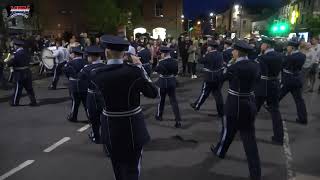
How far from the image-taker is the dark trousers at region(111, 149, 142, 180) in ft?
15.4

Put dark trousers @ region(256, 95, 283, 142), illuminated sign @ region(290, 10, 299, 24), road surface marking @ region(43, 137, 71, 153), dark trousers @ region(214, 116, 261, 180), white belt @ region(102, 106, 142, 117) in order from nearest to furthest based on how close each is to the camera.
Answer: white belt @ region(102, 106, 142, 117) < dark trousers @ region(214, 116, 261, 180) < road surface marking @ region(43, 137, 71, 153) < dark trousers @ region(256, 95, 283, 142) < illuminated sign @ region(290, 10, 299, 24)

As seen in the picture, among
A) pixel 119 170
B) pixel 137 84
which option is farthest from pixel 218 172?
pixel 137 84

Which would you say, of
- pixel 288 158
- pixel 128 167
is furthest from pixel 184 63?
pixel 128 167

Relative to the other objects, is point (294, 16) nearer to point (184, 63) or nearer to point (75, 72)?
point (184, 63)

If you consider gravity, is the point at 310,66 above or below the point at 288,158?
above

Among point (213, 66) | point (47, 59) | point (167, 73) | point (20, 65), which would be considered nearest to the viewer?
point (167, 73)

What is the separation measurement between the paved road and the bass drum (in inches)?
293

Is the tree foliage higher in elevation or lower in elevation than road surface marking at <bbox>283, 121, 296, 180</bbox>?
higher

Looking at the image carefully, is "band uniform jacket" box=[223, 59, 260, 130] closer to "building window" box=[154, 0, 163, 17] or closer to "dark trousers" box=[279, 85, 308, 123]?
"dark trousers" box=[279, 85, 308, 123]

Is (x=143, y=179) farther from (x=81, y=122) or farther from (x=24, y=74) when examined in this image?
(x=24, y=74)

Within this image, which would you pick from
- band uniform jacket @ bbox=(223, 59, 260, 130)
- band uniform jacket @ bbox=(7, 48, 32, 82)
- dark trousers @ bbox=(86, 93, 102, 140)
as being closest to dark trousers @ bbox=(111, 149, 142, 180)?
band uniform jacket @ bbox=(223, 59, 260, 130)

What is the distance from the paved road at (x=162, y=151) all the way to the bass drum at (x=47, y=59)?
24.4ft

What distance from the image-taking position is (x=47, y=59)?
19.7 m

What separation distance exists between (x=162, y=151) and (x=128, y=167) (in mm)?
3300
